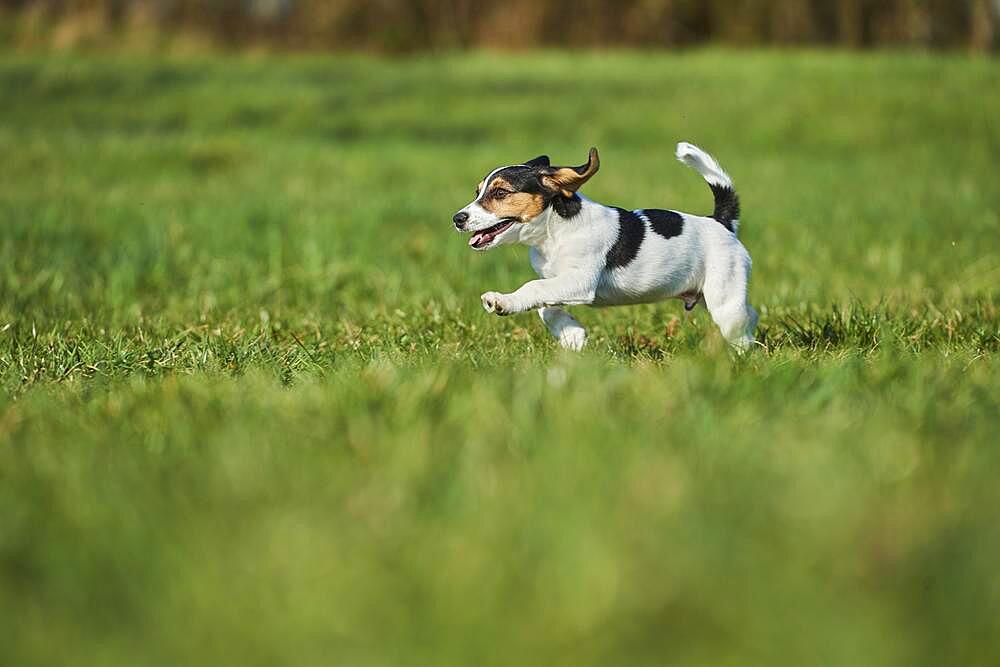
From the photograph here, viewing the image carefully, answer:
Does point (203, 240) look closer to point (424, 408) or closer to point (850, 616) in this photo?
point (424, 408)

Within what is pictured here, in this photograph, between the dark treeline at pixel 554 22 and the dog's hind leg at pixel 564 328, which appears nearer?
the dog's hind leg at pixel 564 328

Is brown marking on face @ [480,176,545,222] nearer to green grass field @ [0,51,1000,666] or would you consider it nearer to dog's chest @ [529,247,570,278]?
dog's chest @ [529,247,570,278]

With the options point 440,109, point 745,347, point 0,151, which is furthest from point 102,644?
point 440,109

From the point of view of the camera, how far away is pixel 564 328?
4.25 meters

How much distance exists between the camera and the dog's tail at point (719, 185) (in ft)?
14.6

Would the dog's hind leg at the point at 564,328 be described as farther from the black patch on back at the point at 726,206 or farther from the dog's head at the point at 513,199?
the black patch on back at the point at 726,206

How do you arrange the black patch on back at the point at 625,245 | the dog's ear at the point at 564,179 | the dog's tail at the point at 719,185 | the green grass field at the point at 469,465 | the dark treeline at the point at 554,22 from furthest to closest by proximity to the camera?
the dark treeline at the point at 554,22 → the dog's tail at the point at 719,185 → the black patch on back at the point at 625,245 → the dog's ear at the point at 564,179 → the green grass field at the point at 469,465

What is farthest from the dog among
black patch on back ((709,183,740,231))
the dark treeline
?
the dark treeline

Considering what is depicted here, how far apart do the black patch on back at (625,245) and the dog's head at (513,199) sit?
0.23 meters

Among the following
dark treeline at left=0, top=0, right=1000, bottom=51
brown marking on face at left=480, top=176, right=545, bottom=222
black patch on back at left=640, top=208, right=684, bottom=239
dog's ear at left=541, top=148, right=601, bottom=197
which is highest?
dog's ear at left=541, top=148, right=601, bottom=197

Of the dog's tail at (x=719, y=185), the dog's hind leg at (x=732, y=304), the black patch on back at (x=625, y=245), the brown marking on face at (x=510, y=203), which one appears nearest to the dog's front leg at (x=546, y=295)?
the black patch on back at (x=625, y=245)

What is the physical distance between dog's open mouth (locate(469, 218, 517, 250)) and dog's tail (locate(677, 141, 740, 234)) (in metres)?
0.79

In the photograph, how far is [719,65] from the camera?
19.0 metres

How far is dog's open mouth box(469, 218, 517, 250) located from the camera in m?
4.10
